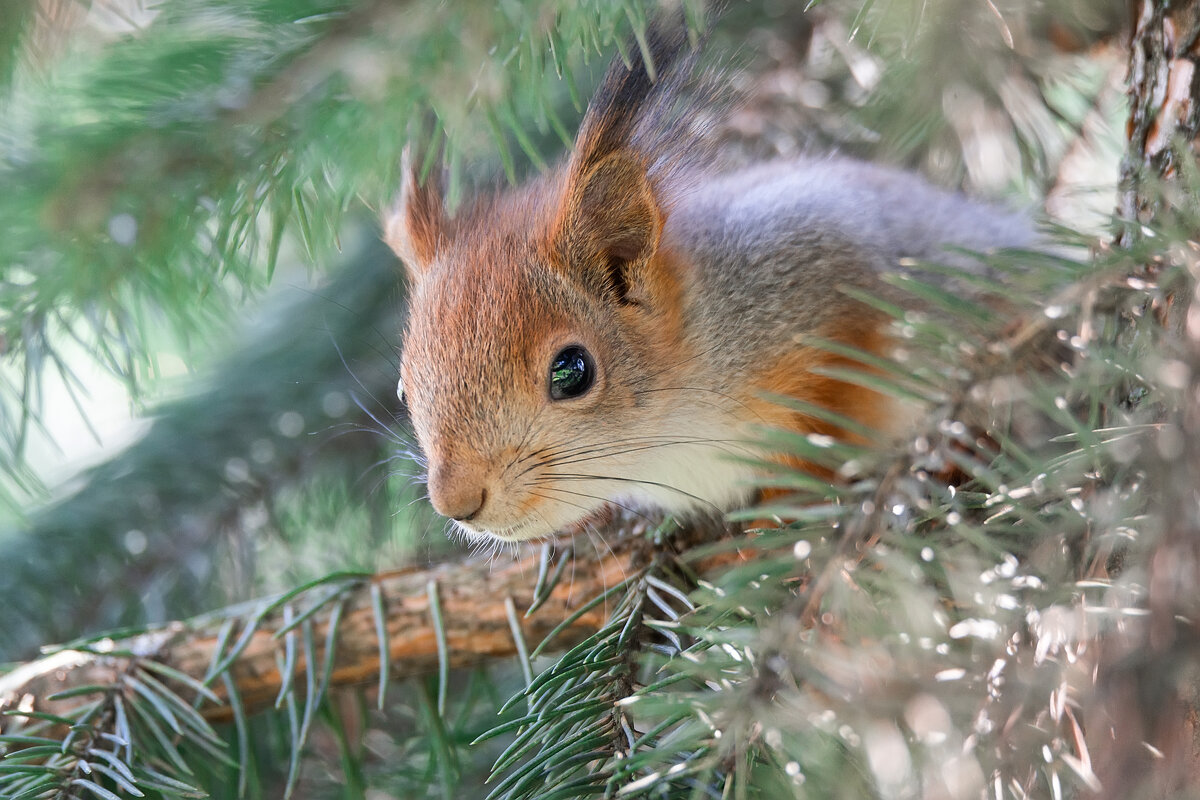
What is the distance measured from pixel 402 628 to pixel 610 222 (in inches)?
22.2

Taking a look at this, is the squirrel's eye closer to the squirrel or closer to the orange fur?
the squirrel

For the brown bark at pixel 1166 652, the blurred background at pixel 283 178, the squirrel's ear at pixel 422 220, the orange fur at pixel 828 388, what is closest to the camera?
the brown bark at pixel 1166 652

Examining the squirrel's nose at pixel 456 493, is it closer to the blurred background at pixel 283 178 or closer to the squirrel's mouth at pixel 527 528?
the squirrel's mouth at pixel 527 528

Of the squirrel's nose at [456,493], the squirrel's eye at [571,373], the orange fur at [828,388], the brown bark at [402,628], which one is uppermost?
the squirrel's eye at [571,373]

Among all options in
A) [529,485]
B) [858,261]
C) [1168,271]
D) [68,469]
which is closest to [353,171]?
[529,485]

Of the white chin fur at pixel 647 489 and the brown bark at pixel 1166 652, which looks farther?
the white chin fur at pixel 647 489

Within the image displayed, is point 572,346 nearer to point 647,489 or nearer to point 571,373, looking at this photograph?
point 571,373

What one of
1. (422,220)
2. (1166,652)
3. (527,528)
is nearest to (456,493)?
(527,528)

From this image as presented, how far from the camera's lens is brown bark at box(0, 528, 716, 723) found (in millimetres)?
1158

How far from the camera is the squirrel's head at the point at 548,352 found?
1159 mm

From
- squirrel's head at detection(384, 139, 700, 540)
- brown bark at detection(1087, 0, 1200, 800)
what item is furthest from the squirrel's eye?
brown bark at detection(1087, 0, 1200, 800)

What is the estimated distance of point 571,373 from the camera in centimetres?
121

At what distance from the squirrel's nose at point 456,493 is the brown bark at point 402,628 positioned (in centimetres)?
11

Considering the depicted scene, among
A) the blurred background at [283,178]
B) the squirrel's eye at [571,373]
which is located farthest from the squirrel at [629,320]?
the blurred background at [283,178]
